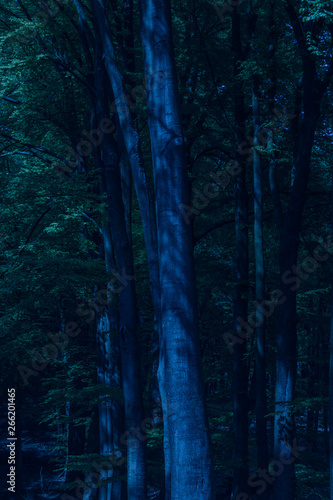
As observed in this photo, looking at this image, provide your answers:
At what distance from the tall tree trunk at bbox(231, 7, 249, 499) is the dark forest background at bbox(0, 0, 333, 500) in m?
0.04

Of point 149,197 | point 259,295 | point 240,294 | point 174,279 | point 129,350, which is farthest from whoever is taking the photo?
point 240,294

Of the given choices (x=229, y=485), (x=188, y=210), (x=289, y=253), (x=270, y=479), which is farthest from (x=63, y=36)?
(x=229, y=485)

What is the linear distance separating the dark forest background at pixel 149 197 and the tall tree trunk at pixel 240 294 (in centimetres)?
4

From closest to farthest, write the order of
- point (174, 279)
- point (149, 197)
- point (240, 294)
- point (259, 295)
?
point (174, 279) < point (149, 197) < point (259, 295) < point (240, 294)

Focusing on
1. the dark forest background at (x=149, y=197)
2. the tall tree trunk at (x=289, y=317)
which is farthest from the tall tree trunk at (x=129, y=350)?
the tall tree trunk at (x=289, y=317)

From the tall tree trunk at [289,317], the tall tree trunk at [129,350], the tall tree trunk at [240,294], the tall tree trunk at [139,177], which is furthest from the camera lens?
the tall tree trunk at [240,294]

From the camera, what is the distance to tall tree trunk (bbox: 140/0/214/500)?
4609 mm

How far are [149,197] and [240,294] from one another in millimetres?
7324

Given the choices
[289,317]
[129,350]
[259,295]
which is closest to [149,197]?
[129,350]

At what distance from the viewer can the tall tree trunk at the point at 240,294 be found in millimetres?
13938

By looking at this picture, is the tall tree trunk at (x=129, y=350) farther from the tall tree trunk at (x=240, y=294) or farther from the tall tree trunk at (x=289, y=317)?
the tall tree trunk at (x=240, y=294)

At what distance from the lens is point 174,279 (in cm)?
488

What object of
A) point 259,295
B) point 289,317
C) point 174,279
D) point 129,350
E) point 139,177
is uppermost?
point 139,177

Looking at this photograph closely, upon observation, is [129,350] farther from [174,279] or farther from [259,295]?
[174,279]
